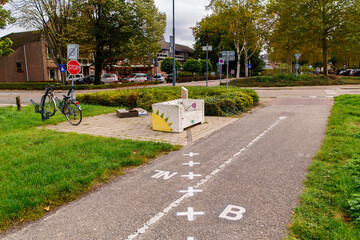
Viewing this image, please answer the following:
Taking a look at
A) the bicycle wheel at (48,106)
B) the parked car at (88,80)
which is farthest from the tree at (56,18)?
the bicycle wheel at (48,106)

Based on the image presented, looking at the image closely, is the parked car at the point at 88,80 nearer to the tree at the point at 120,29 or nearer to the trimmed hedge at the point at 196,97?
the tree at the point at 120,29

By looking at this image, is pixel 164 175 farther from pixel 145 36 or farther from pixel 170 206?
pixel 145 36

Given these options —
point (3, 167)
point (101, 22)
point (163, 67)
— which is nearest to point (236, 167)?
point (3, 167)

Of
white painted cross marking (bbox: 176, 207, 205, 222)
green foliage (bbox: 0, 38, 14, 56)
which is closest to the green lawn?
white painted cross marking (bbox: 176, 207, 205, 222)

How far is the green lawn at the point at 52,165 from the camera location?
3.46 m

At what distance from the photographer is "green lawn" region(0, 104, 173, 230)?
3.46m

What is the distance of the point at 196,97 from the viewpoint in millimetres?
11523

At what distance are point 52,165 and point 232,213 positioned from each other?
125 inches

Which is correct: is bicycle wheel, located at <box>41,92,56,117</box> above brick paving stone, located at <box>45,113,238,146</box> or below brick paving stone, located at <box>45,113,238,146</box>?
above

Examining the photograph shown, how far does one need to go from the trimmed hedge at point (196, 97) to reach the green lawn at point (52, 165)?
4.95m

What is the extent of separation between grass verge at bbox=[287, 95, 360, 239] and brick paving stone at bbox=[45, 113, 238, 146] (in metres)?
3.02

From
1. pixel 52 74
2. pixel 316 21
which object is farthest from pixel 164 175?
pixel 52 74

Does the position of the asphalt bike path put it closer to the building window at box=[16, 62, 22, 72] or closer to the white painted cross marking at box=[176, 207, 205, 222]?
the white painted cross marking at box=[176, 207, 205, 222]

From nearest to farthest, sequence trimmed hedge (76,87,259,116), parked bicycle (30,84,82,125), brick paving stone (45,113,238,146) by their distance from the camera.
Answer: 1. brick paving stone (45,113,238,146)
2. parked bicycle (30,84,82,125)
3. trimmed hedge (76,87,259,116)
